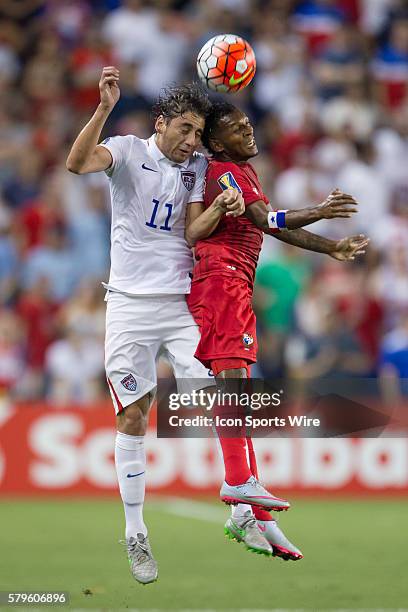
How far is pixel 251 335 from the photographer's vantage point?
8.23 metres

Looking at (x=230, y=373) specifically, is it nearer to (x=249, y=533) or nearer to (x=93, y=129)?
(x=249, y=533)

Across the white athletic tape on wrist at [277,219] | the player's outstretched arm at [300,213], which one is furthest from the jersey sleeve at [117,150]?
the white athletic tape on wrist at [277,219]

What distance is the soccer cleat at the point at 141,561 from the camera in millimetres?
8266

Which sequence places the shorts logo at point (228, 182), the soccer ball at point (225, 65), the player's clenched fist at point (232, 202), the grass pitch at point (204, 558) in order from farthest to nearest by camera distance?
1. the grass pitch at point (204, 558)
2. the soccer ball at point (225, 65)
3. the shorts logo at point (228, 182)
4. the player's clenched fist at point (232, 202)

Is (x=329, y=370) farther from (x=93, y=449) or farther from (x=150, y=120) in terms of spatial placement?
(x=150, y=120)

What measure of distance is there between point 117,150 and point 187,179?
51cm

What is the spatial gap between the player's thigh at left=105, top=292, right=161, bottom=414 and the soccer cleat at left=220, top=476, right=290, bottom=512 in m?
0.92

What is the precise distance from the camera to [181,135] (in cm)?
828

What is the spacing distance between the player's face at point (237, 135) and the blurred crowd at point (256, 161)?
6.72 metres

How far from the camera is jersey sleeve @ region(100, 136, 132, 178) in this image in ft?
27.0

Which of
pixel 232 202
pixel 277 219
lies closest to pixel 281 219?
pixel 277 219

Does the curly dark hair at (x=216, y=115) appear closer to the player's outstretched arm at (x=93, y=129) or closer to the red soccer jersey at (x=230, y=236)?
the red soccer jersey at (x=230, y=236)

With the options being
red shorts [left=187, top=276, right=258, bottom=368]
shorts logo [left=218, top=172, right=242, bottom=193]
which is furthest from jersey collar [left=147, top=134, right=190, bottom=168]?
red shorts [left=187, top=276, right=258, bottom=368]

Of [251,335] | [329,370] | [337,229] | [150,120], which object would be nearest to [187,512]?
[329,370]
